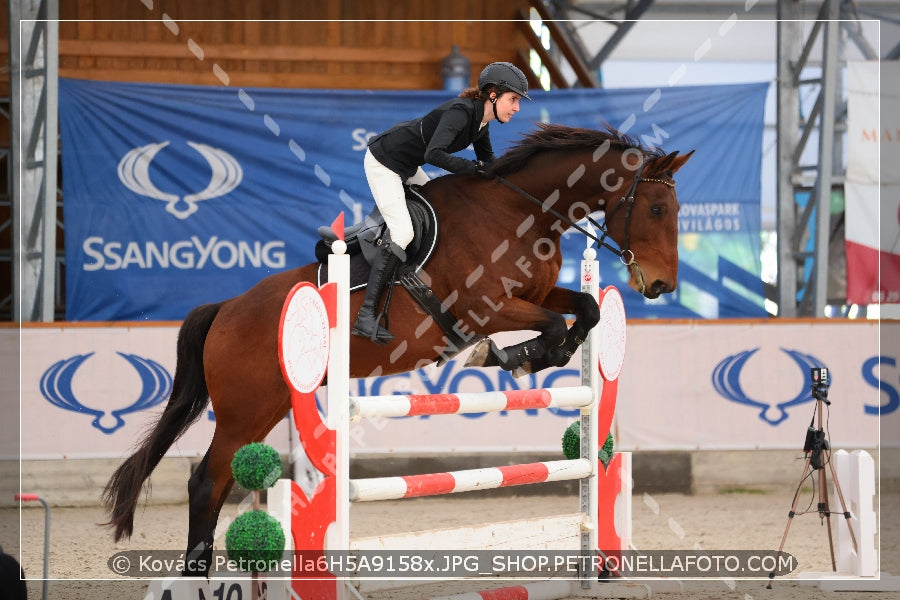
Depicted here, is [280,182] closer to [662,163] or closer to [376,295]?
[376,295]

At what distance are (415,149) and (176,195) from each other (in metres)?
4.66

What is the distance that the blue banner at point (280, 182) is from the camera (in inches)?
313

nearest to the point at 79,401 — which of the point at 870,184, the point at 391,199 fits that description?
the point at 391,199

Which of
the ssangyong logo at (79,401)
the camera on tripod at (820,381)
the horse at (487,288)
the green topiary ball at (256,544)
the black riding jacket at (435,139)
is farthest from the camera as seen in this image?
the ssangyong logo at (79,401)

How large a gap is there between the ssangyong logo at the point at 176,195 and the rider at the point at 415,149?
4.37 metres

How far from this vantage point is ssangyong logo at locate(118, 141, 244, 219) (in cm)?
796

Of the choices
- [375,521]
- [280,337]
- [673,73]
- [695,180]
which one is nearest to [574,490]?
[375,521]

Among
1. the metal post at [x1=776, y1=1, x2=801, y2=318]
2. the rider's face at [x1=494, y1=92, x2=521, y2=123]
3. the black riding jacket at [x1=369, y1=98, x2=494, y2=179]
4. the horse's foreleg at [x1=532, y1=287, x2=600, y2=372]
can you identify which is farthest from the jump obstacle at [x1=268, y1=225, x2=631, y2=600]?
the metal post at [x1=776, y1=1, x2=801, y2=318]

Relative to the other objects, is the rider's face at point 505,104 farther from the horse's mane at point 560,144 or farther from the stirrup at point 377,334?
the stirrup at point 377,334

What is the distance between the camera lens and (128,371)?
6.81m

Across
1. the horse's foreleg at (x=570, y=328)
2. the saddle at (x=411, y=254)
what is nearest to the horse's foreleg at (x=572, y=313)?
the horse's foreleg at (x=570, y=328)

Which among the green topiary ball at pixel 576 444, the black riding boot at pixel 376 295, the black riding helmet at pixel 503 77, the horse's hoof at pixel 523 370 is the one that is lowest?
the green topiary ball at pixel 576 444

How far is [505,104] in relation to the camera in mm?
3713

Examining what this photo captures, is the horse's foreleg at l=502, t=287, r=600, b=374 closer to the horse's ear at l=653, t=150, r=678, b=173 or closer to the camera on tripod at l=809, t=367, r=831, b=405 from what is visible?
the horse's ear at l=653, t=150, r=678, b=173
